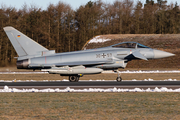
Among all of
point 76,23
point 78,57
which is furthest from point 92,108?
point 76,23

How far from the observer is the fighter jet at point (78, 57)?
21.1 m

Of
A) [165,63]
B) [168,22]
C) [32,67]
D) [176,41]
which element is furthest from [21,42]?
[168,22]

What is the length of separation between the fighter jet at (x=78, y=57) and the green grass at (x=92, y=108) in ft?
29.6

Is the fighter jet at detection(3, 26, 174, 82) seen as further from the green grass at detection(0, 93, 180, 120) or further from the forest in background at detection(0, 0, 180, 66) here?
the forest in background at detection(0, 0, 180, 66)

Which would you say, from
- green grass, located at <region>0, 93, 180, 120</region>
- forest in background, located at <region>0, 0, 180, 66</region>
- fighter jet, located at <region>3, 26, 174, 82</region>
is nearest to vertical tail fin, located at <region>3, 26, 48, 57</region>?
fighter jet, located at <region>3, 26, 174, 82</region>

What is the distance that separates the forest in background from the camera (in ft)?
192

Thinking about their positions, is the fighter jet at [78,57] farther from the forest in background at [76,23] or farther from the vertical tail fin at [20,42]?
the forest in background at [76,23]

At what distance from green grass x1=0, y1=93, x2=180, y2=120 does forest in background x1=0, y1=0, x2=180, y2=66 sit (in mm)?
43664

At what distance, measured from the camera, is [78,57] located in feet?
70.3

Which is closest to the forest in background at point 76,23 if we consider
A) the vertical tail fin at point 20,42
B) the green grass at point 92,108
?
the vertical tail fin at point 20,42

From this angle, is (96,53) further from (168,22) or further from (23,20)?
(168,22)

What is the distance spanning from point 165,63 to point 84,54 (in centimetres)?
2828

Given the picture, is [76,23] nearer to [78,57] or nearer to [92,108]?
[78,57]

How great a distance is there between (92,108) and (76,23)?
57.1 metres
